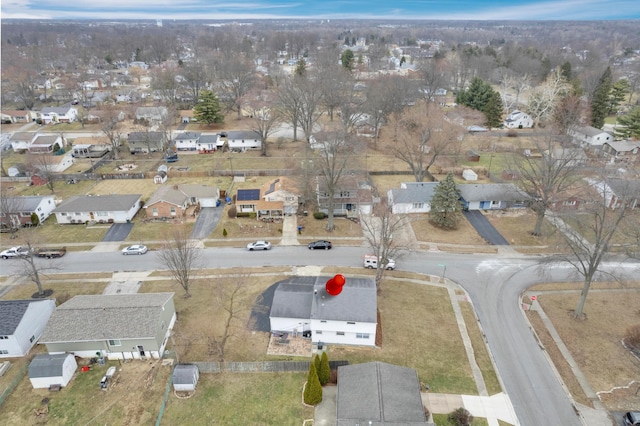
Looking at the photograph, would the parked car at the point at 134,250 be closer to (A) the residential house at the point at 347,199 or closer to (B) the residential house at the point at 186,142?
(A) the residential house at the point at 347,199

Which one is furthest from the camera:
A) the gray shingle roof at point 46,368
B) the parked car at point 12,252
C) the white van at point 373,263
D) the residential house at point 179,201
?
the residential house at point 179,201

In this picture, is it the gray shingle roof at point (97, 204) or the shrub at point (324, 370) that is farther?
the gray shingle roof at point (97, 204)

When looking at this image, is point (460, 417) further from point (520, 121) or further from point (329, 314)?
point (520, 121)

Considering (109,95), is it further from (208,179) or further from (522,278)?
(522,278)

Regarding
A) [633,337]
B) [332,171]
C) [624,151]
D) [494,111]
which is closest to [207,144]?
[332,171]

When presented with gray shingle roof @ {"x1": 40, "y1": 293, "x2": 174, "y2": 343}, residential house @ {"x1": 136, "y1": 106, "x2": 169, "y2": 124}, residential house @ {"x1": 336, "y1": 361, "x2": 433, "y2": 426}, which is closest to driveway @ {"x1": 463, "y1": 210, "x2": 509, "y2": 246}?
residential house @ {"x1": 336, "y1": 361, "x2": 433, "y2": 426}

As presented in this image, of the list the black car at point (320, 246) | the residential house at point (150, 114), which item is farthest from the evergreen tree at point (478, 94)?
the residential house at point (150, 114)
